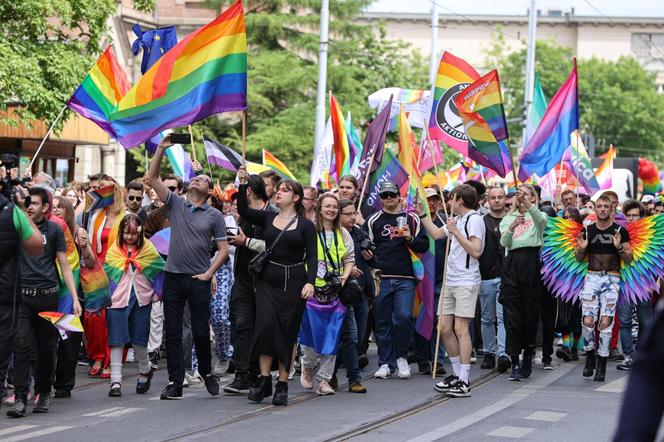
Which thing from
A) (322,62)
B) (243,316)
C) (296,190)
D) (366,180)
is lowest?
(243,316)

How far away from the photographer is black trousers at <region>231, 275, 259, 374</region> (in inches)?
436

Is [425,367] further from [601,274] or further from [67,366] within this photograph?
[67,366]

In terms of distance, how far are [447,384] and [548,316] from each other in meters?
2.68

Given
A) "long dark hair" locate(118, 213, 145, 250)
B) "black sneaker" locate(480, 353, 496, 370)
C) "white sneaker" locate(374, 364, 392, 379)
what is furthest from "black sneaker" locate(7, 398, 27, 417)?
"black sneaker" locate(480, 353, 496, 370)

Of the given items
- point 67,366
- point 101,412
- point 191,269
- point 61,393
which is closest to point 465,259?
point 191,269

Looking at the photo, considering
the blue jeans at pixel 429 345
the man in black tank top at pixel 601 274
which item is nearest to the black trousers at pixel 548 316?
the man in black tank top at pixel 601 274

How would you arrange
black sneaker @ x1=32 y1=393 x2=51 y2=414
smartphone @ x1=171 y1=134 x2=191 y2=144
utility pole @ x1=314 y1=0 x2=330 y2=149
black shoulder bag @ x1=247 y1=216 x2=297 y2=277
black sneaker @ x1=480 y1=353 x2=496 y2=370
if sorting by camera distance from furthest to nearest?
utility pole @ x1=314 y1=0 x2=330 y2=149 < black sneaker @ x1=480 y1=353 x2=496 y2=370 < black shoulder bag @ x1=247 y1=216 x2=297 y2=277 < black sneaker @ x1=32 y1=393 x2=51 y2=414 < smartphone @ x1=171 y1=134 x2=191 y2=144

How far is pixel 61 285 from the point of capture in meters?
10.1

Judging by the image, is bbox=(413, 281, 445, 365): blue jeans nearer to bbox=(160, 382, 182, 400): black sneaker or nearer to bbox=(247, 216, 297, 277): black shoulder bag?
bbox=(247, 216, 297, 277): black shoulder bag

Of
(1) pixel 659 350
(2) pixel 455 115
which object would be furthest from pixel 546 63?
(1) pixel 659 350

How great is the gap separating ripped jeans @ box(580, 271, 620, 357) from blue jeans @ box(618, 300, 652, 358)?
892mm

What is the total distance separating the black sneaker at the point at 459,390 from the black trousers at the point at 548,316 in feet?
8.23

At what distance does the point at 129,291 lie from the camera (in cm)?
1125

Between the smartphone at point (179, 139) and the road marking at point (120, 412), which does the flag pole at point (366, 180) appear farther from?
the road marking at point (120, 412)
